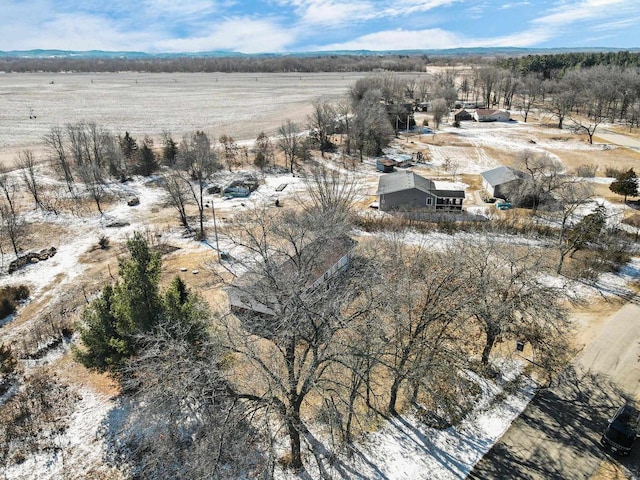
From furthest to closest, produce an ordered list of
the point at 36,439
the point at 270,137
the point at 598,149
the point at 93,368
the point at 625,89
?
the point at 625,89
the point at 270,137
the point at 598,149
the point at 93,368
the point at 36,439

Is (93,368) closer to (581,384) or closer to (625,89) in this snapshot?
(581,384)

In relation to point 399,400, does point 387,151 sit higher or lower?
higher

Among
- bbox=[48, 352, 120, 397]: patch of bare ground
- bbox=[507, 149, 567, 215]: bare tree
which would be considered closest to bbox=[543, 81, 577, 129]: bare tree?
bbox=[507, 149, 567, 215]: bare tree

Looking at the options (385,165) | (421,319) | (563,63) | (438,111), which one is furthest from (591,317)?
(563,63)

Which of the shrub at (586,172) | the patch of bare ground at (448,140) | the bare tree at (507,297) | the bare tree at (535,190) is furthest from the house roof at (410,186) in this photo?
the patch of bare ground at (448,140)

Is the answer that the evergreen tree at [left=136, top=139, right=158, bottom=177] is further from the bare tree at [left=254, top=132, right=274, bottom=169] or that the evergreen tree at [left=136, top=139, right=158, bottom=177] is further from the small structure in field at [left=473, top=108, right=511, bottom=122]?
the small structure in field at [left=473, top=108, right=511, bottom=122]

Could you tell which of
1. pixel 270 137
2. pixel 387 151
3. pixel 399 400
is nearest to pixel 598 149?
pixel 387 151

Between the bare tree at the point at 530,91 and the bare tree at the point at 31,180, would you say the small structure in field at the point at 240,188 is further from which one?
the bare tree at the point at 530,91
